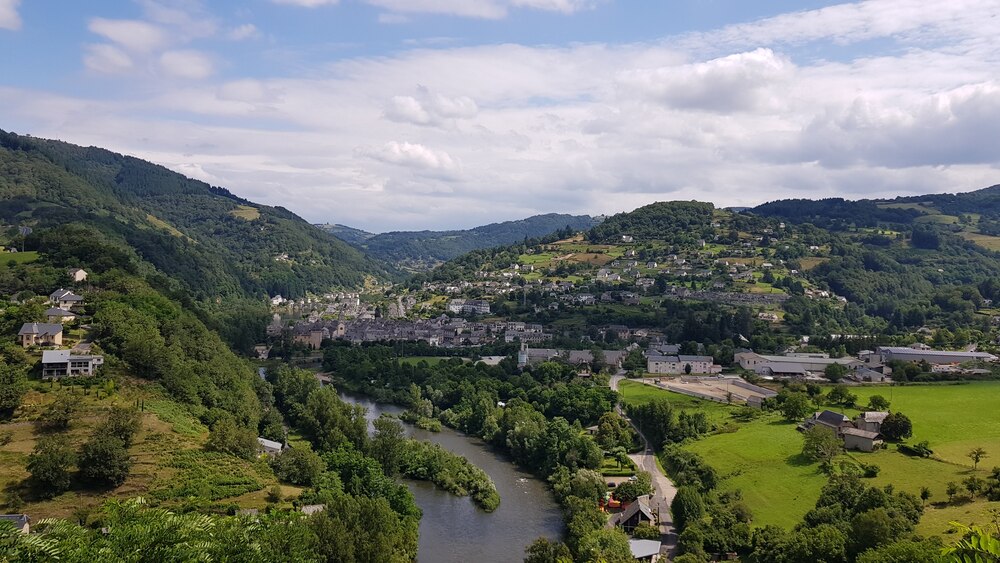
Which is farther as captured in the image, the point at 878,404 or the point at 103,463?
the point at 878,404

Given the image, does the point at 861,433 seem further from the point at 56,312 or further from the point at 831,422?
the point at 56,312

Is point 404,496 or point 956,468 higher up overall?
point 956,468

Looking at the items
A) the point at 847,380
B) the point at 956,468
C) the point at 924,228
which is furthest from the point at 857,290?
the point at 956,468

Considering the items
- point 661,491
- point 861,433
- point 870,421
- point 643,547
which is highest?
point 870,421

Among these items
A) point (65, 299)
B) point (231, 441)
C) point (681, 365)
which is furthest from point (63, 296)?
point (681, 365)

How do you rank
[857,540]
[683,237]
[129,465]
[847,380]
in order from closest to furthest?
[857,540] → [129,465] → [847,380] → [683,237]

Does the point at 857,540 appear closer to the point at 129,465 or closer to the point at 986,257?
the point at 129,465

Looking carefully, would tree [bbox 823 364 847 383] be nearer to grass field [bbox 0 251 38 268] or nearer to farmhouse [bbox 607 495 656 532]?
farmhouse [bbox 607 495 656 532]

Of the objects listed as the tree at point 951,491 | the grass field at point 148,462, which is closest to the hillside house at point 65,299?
the grass field at point 148,462
